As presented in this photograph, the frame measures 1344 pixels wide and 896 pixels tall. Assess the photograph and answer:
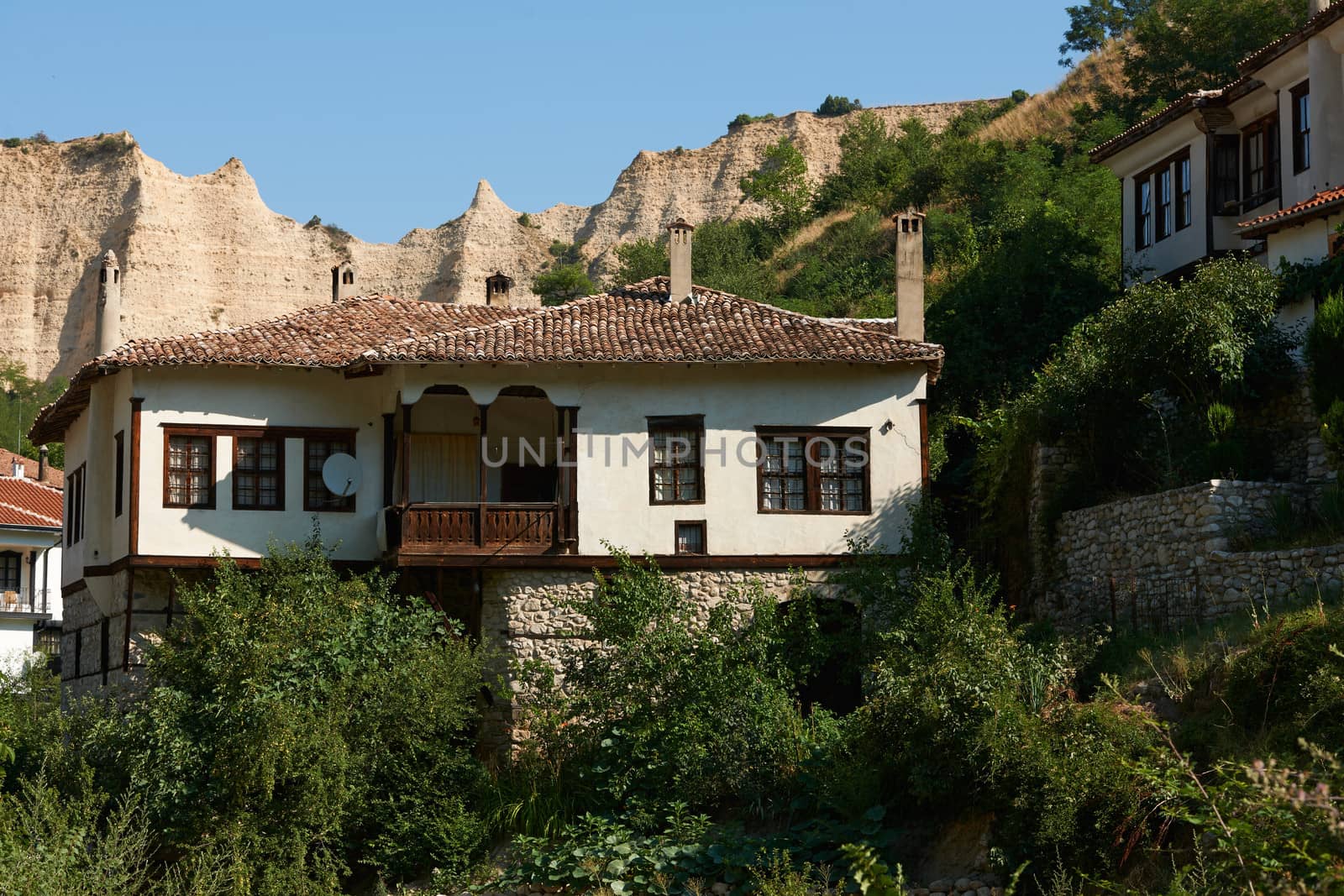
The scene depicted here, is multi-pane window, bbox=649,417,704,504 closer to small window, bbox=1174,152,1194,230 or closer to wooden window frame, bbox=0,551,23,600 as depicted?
small window, bbox=1174,152,1194,230

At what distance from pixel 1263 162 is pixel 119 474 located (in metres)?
17.5

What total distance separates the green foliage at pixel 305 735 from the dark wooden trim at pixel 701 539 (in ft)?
10.9

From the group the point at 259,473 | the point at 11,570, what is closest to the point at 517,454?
the point at 259,473

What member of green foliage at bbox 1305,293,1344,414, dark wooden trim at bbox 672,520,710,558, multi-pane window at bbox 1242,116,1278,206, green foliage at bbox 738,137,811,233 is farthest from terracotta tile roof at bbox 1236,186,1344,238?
green foliage at bbox 738,137,811,233

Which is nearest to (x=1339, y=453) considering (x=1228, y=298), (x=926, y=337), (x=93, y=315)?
(x=1228, y=298)

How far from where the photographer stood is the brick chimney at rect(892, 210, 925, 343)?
22703mm

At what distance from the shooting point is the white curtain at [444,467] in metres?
23.2

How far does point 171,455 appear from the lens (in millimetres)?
22391

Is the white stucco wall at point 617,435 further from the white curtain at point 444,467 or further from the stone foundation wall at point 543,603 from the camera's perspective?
the white curtain at point 444,467

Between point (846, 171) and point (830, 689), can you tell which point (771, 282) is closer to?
point (846, 171)

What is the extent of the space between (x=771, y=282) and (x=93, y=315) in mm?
38610

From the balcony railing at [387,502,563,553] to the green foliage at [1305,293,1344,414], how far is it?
957 centimetres

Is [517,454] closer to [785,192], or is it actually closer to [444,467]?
[444,467]

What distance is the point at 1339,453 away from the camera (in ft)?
61.0
